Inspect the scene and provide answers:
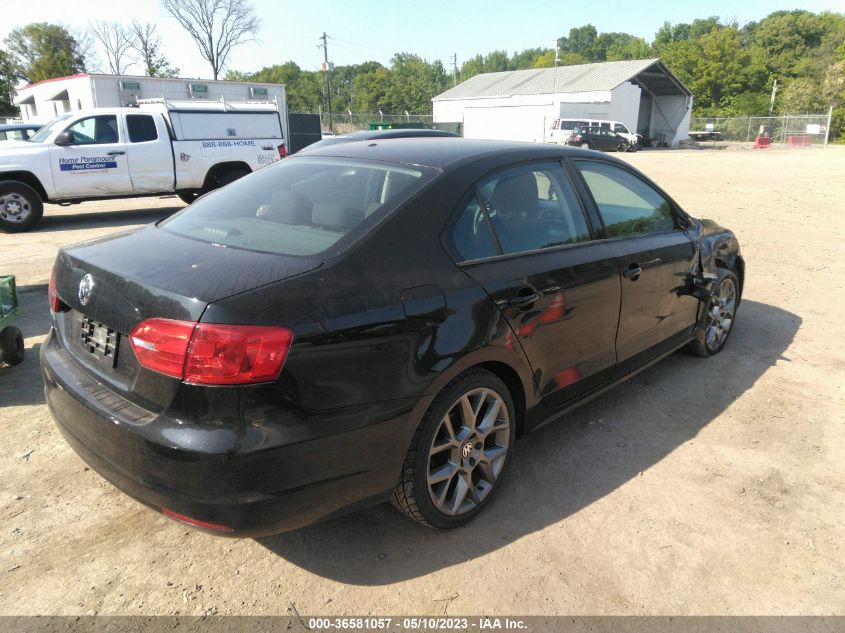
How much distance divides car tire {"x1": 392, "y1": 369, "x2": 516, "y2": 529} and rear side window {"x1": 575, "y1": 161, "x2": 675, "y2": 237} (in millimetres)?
1388

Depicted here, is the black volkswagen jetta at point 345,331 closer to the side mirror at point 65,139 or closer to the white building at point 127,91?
the side mirror at point 65,139

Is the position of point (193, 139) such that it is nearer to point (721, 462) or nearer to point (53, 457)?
point (53, 457)

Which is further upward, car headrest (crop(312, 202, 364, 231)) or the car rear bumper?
car headrest (crop(312, 202, 364, 231))

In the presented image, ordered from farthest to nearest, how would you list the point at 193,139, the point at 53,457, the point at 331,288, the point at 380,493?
the point at 193,139, the point at 53,457, the point at 380,493, the point at 331,288

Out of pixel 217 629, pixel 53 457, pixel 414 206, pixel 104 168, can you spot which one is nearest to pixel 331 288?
pixel 414 206

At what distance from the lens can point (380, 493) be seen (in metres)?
2.43

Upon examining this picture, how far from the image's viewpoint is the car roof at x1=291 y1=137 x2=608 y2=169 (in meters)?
2.98

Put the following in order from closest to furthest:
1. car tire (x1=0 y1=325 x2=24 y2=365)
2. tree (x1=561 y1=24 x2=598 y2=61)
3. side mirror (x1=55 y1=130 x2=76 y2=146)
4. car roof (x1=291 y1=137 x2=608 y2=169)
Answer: car roof (x1=291 y1=137 x2=608 y2=169) < car tire (x1=0 y1=325 x2=24 y2=365) < side mirror (x1=55 y1=130 x2=76 y2=146) < tree (x1=561 y1=24 x2=598 y2=61)

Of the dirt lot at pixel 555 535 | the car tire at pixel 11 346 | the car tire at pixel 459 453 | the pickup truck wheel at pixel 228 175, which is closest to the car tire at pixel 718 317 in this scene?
the dirt lot at pixel 555 535

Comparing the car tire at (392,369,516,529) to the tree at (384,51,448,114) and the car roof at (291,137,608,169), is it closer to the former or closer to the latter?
the car roof at (291,137,608,169)

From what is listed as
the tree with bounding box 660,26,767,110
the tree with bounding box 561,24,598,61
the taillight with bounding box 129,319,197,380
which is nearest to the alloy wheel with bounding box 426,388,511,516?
the taillight with bounding box 129,319,197,380

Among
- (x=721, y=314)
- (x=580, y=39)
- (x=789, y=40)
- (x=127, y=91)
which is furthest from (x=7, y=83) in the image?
(x=580, y=39)

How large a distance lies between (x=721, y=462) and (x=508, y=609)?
1.76m

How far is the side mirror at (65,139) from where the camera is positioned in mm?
10438
